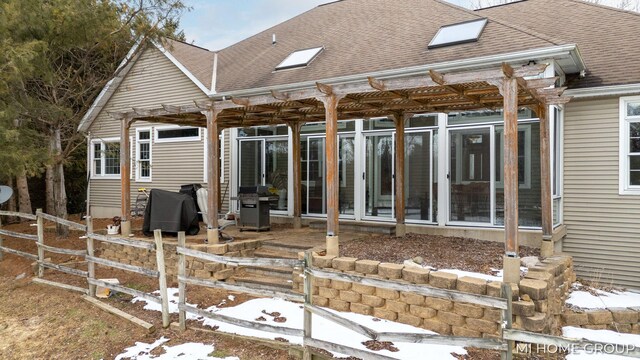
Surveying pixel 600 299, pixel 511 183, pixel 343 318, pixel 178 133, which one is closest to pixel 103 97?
pixel 178 133

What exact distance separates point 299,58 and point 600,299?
804cm

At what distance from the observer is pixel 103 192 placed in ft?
46.4

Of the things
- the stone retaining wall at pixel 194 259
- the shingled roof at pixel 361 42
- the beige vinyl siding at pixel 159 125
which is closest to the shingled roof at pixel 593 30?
the shingled roof at pixel 361 42

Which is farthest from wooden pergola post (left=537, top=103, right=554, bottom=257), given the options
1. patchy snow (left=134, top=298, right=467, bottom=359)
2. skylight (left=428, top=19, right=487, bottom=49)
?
patchy snow (left=134, top=298, right=467, bottom=359)

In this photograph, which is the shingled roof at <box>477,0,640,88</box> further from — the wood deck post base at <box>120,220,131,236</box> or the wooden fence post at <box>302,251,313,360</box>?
the wood deck post base at <box>120,220,131,236</box>

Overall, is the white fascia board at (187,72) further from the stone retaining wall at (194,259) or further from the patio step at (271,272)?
the patio step at (271,272)

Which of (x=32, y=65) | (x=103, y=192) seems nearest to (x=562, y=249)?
(x=32, y=65)

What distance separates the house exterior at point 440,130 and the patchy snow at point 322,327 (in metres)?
1.49

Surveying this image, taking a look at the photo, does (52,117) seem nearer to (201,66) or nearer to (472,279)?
(201,66)

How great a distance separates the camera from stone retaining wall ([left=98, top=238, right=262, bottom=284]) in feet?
21.9

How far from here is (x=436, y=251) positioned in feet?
21.7

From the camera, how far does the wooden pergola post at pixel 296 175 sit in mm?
9469

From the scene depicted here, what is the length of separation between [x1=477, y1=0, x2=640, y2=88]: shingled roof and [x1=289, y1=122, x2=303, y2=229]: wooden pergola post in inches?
214

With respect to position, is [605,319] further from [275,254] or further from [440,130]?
[275,254]
